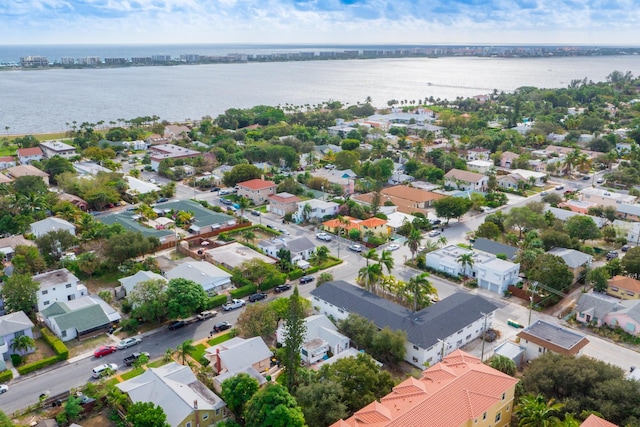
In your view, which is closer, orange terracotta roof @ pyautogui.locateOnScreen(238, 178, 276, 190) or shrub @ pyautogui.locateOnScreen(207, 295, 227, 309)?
shrub @ pyautogui.locateOnScreen(207, 295, 227, 309)

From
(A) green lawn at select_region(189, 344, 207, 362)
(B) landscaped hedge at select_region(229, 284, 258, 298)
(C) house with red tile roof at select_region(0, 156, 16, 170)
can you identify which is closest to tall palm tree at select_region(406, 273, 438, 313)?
(B) landscaped hedge at select_region(229, 284, 258, 298)

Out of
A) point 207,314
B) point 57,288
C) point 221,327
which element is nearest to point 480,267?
point 221,327

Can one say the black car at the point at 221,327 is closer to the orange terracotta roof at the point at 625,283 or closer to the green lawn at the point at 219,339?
the green lawn at the point at 219,339

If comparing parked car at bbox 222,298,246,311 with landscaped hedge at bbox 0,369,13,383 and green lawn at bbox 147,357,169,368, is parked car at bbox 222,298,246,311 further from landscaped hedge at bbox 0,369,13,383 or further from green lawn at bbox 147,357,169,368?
landscaped hedge at bbox 0,369,13,383

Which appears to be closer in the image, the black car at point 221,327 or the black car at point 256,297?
the black car at point 221,327

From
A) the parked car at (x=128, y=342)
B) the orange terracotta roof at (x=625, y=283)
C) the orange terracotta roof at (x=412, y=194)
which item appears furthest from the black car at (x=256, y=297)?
the orange terracotta roof at (x=412, y=194)

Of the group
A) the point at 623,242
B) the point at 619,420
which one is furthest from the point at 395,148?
the point at 619,420
